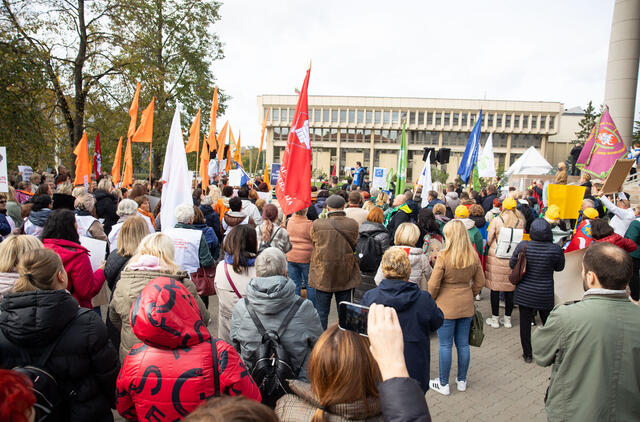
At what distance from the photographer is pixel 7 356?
7.24 ft

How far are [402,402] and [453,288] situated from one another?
10.4ft

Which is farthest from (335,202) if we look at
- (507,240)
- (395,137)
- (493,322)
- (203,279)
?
(395,137)

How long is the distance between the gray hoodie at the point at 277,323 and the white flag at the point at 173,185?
293cm

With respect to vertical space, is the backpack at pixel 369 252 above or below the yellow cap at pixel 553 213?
below

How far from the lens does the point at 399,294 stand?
328cm

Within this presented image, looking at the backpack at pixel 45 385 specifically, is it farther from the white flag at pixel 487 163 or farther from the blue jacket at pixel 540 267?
the white flag at pixel 487 163

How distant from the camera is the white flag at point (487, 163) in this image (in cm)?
1474

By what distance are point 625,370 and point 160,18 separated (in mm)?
25159

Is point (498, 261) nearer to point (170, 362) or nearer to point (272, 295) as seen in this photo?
A: point (272, 295)

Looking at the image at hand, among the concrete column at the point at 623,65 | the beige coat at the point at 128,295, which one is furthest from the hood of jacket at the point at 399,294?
the concrete column at the point at 623,65

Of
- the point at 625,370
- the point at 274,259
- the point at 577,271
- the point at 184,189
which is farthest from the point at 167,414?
the point at 577,271

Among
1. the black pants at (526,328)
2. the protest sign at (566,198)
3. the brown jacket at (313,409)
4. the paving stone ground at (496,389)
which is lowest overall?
the paving stone ground at (496,389)

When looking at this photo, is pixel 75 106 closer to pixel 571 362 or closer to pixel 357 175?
pixel 357 175

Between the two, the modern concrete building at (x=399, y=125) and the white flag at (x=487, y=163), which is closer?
the white flag at (x=487, y=163)
